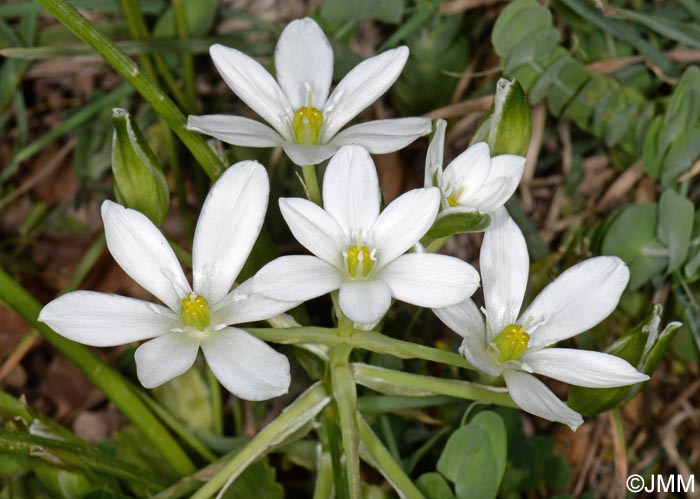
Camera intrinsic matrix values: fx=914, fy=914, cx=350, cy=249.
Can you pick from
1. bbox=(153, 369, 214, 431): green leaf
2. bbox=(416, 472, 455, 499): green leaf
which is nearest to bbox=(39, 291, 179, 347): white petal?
bbox=(416, 472, 455, 499): green leaf

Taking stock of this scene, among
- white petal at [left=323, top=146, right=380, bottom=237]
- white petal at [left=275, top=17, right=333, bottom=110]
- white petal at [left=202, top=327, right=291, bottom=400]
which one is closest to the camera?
white petal at [left=202, top=327, right=291, bottom=400]

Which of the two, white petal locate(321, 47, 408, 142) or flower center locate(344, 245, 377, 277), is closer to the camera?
flower center locate(344, 245, 377, 277)

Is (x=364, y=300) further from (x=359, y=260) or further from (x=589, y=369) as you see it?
(x=589, y=369)

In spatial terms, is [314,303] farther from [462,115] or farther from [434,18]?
[434,18]

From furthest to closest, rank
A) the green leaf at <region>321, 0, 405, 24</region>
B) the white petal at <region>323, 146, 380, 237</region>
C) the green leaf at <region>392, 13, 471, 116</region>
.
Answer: the green leaf at <region>392, 13, 471, 116</region> → the green leaf at <region>321, 0, 405, 24</region> → the white petal at <region>323, 146, 380, 237</region>

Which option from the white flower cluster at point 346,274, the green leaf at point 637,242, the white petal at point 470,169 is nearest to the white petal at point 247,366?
the white flower cluster at point 346,274

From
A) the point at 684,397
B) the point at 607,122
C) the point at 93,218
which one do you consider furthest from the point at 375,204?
the point at 93,218

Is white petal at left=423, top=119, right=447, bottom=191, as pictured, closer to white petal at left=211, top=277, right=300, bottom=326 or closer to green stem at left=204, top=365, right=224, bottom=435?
white petal at left=211, top=277, right=300, bottom=326

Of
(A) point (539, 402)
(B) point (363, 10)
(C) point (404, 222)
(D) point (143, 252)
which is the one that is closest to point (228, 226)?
(D) point (143, 252)
